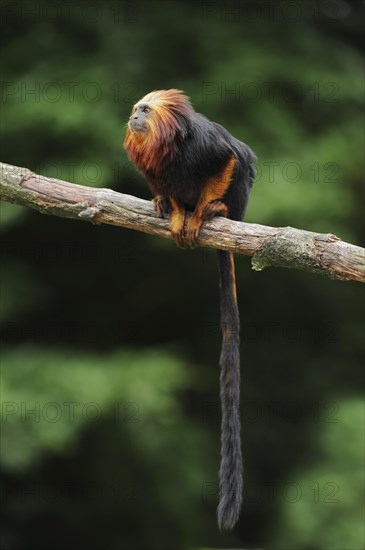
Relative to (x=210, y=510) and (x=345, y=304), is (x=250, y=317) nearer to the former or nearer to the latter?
(x=345, y=304)

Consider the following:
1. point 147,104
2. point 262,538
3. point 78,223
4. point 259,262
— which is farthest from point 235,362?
point 262,538

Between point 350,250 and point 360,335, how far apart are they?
4.29 m

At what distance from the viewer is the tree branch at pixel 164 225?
3049 mm

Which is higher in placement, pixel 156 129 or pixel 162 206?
pixel 156 129

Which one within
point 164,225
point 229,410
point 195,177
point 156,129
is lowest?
point 229,410

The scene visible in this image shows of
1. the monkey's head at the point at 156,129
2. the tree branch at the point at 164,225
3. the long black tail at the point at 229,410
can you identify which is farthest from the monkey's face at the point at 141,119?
the long black tail at the point at 229,410

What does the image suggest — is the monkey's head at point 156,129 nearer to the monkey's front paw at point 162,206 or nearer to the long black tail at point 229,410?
the monkey's front paw at point 162,206

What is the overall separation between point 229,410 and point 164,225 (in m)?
0.80

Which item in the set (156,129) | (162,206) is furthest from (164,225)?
(156,129)

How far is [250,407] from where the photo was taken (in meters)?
7.25

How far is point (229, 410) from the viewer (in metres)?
3.55

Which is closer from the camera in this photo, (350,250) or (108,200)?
(350,250)

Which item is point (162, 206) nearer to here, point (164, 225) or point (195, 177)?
point (164, 225)

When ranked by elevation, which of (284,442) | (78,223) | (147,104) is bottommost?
(284,442)
